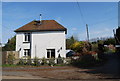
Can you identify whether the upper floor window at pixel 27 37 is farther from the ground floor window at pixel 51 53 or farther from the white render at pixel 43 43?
the ground floor window at pixel 51 53

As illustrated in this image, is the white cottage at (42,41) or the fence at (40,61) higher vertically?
the white cottage at (42,41)

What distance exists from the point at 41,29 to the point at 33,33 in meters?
1.39

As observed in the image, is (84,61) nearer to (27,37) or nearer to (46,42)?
(46,42)

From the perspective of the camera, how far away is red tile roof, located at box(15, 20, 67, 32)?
26.5 metres

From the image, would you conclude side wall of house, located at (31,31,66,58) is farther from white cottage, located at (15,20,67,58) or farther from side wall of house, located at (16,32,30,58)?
side wall of house, located at (16,32,30,58)

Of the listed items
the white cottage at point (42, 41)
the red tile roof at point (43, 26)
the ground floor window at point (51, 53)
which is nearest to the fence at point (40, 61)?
the white cottage at point (42, 41)

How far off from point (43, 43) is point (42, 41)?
35cm

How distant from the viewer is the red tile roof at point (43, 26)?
26.5m

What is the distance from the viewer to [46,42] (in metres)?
26.3

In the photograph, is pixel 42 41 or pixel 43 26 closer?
pixel 42 41

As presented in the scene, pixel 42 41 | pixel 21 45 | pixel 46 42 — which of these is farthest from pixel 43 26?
pixel 21 45

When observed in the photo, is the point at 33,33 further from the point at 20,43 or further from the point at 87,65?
the point at 87,65

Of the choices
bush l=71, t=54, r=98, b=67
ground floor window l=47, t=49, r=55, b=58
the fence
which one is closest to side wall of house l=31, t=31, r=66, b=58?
ground floor window l=47, t=49, r=55, b=58

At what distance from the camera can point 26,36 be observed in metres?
27.2
